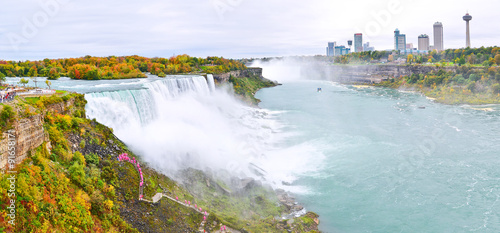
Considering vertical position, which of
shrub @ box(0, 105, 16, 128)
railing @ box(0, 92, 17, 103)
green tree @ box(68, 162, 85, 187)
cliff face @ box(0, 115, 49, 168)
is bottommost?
green tree @ box(68, 162, 85, 187)

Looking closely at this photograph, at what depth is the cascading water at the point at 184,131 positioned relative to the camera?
67.0 feet

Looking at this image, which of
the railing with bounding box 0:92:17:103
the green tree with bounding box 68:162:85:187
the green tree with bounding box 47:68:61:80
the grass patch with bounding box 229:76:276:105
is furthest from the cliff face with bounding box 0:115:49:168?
the grass patch with bounding box 229:76:276:105

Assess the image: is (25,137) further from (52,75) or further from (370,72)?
(370,72)

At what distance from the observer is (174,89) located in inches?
1412

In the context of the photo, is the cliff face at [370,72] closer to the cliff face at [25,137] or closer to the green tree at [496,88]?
the green tree at [496,88]

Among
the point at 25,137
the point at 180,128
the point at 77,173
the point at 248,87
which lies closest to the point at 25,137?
the point at 25,137

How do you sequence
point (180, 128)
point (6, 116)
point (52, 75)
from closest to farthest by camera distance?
1. point (6, 116)
2. point (180, 128)
3. point (52, 75)

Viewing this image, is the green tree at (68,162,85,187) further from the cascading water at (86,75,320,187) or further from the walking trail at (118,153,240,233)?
the cascading water at (86,75,320,187)

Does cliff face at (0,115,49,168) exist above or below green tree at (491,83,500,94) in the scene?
above

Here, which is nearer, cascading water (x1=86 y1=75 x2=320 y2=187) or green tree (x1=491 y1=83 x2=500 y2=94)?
cascading water (x1=86 y1=75 x2=320 y2=187)

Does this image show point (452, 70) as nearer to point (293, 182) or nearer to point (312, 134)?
point (312, 134)

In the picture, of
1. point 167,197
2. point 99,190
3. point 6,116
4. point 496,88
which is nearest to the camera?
point 6,116

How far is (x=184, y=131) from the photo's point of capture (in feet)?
87.5

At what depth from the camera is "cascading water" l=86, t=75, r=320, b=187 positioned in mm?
20422
